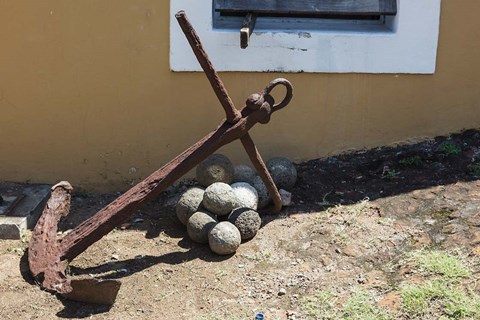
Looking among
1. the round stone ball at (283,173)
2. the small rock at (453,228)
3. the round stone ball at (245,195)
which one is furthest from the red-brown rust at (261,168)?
the small rock at (453,228)

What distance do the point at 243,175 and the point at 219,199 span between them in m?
0.43

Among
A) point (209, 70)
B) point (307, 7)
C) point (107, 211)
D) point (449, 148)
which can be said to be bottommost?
point (107, 211)

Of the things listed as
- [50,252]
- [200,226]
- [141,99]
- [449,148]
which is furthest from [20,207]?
[449,148]

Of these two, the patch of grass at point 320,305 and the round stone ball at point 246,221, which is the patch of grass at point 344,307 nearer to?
the patch of grass at point 320,305

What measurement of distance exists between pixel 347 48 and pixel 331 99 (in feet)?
1.26

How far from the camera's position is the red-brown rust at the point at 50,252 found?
354 cm

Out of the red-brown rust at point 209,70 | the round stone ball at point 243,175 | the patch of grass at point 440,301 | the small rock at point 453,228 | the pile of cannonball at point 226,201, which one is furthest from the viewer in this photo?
the round stone ball at point 243,175

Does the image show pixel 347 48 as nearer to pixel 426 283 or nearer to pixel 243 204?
pixel 243 204

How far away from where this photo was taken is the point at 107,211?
380 centimetres

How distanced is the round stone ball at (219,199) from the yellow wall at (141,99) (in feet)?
2.31

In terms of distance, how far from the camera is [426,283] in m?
3.48

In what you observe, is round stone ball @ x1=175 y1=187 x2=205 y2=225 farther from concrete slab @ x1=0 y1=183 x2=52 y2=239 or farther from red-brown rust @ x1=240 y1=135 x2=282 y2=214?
concrete slab @ x1=0 y1=183 x2=52 y2=239

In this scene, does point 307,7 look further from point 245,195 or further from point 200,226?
point 200,226

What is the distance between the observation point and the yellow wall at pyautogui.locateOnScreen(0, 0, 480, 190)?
461 cm
